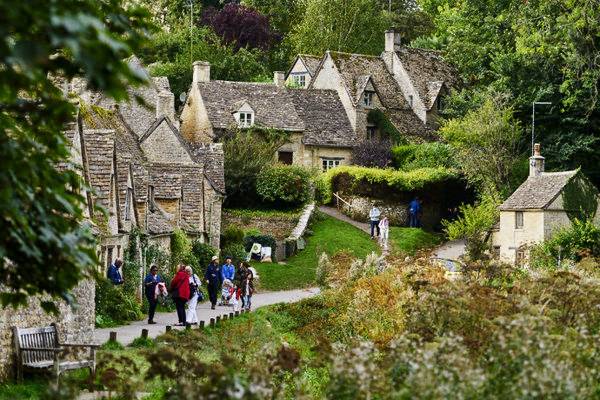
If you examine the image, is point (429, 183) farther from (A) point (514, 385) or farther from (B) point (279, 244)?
(A) point (514, 385)

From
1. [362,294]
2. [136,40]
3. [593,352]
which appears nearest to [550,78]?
[362,294]

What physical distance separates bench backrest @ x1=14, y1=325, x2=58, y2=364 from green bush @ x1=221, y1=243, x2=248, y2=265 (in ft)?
109

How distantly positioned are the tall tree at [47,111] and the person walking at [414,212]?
201 ft

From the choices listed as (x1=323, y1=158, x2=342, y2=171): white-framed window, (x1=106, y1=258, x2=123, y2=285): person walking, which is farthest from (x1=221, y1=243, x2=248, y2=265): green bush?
(x1=323, y1=158, x2=342, y2=171): white-framed window

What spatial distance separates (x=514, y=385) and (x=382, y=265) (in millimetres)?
29785

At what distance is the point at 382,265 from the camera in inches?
1710

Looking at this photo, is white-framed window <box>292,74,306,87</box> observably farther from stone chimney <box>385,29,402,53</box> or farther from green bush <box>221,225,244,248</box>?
green bush <box>221,225,244,248</box>

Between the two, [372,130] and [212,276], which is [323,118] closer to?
[372,130]

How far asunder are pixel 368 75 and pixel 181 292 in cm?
5192

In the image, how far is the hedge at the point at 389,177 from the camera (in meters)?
75.0

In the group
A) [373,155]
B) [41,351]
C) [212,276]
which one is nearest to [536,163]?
[373,155]

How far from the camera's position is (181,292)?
36719 mm

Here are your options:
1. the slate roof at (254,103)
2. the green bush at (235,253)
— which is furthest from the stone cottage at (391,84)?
the green bush at (235,253)

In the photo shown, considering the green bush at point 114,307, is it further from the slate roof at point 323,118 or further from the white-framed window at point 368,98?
the white-framed window at point 368,98
